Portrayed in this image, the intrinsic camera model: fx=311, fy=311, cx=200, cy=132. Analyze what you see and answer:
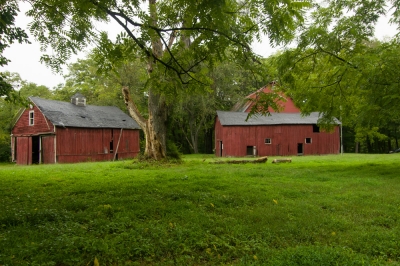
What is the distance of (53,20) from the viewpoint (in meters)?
7.72

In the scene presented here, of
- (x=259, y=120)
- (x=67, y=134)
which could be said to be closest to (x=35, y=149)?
(x=67, y=134)

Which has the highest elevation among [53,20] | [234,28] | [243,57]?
[53,20]

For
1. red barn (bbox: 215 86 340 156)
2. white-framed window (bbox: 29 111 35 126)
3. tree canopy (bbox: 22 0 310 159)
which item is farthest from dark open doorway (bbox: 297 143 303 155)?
tree canopy (bbox: 22 0 310 159)

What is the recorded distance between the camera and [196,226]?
534 centimetres

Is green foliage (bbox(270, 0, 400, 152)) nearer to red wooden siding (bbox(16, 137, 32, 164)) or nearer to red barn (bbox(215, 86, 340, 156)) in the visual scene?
red barn (bbox(215, 86, 340, 156))

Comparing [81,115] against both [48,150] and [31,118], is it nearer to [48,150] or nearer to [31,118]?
[31,118]

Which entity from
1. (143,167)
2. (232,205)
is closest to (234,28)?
(232,205)

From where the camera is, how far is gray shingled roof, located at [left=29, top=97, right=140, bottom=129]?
28.2 meters

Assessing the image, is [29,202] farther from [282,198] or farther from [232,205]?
[282,198]

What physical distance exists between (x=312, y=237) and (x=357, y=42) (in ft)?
28.9

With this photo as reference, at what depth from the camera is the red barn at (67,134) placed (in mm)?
27656

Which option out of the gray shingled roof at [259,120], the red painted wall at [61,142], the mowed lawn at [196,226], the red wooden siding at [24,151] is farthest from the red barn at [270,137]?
the mowed lawn at [196,226]

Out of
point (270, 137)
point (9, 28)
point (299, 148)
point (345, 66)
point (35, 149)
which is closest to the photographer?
point (9, 28)

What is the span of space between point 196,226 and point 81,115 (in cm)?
2780
